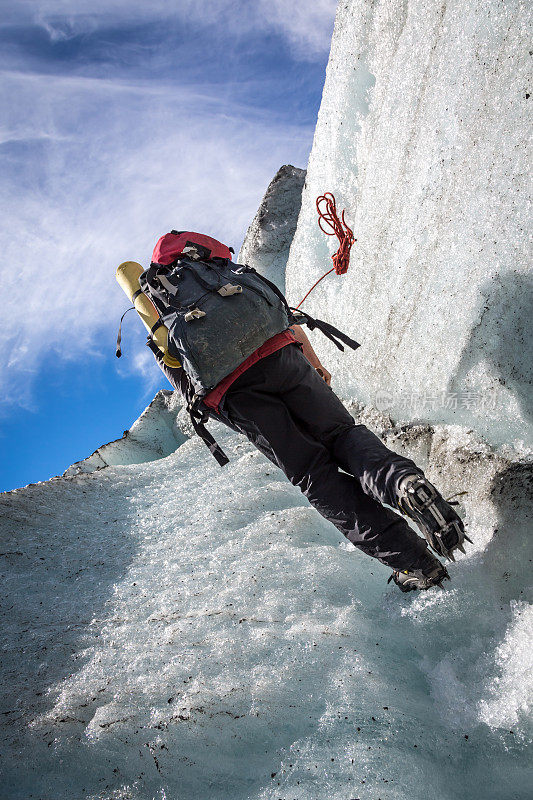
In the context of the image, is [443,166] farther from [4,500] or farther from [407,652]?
[4,500]

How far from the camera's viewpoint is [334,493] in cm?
293

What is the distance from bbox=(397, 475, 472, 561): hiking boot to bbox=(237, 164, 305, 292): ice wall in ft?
19.3

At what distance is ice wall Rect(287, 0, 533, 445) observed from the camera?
3008mm

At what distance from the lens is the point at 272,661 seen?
2.66 meters

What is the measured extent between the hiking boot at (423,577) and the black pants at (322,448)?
1.8 inches

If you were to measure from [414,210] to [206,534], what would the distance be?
9.63ft

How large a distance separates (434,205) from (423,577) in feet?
8.14

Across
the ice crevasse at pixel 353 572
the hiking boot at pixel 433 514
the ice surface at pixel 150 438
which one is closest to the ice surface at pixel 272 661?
the ice crevasse at pixel 353 572

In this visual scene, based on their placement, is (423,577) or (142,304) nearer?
(423,577)

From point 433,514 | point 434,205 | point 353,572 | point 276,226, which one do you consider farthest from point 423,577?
point 276,226

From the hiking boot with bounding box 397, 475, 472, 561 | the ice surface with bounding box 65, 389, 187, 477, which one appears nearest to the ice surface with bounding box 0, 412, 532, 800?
the hiking boot with bounding box 397, 475, 472, 561

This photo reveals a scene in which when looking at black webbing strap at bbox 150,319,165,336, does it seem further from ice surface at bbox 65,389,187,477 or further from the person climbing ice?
ice surface at bbox 65,389,187,477

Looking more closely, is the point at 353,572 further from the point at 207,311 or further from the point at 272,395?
the point at 207,311

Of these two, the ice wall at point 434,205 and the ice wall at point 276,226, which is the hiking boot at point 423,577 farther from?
the ice wall at point 276,226
